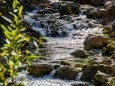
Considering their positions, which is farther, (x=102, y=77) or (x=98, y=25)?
(x=98, y=25)

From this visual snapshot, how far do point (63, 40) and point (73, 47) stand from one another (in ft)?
6.11

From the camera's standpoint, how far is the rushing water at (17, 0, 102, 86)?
8.17m

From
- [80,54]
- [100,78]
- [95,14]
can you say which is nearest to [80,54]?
[80,54]

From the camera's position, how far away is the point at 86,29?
1723cm

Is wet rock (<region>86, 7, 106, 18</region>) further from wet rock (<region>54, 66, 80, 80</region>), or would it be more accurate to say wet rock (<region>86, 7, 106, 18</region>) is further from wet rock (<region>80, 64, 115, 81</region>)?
wet rock (<region>80, 64, 115, 81</region>)

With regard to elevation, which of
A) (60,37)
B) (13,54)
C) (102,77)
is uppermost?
(13,54)

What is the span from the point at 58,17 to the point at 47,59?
864 cm

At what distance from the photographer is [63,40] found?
1504 centimetres

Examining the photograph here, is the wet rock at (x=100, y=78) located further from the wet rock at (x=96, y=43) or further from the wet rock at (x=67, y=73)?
the wet rock at (x=96, y=43)

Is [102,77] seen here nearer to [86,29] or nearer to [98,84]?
[98,84]

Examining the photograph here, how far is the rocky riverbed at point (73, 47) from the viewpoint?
8.25m

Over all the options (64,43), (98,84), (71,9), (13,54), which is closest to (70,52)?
(64,43)

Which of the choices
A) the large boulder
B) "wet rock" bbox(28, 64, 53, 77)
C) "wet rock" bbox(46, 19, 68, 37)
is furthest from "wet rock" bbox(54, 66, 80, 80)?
the large boulder

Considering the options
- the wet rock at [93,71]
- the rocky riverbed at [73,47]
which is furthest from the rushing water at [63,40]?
the wet rock at [93,71]
